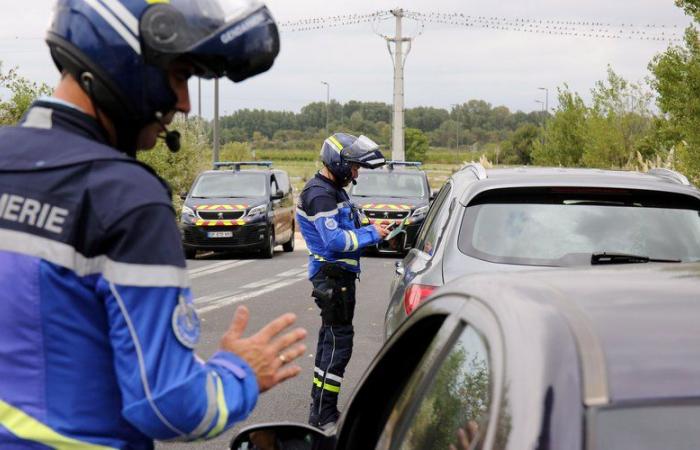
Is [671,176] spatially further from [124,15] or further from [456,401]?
[124,15]

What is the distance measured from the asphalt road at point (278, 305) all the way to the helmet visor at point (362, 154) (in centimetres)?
146

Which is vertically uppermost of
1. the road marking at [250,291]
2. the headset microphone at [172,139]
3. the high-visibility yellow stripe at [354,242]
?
the headset microphone at [172,139]

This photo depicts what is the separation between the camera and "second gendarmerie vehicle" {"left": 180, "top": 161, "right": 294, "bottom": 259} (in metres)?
21.4

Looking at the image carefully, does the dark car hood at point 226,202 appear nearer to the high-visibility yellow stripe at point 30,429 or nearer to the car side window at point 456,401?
the car side window at point 456,401

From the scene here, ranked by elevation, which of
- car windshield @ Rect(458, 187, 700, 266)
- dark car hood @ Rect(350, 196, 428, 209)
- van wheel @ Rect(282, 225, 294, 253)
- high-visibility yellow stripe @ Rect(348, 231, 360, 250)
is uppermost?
car windshield @ Rect(458, 187, 700, 266)

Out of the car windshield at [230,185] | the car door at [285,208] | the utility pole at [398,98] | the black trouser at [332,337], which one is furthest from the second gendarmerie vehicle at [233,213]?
the utility pole at [398,98]

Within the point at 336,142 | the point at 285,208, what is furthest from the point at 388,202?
the point at 336,142

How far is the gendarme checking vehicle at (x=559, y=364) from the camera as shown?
160cm

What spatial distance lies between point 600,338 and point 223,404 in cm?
83

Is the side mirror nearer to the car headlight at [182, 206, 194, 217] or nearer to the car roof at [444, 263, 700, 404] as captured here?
the car roof at [444, 263, 700, 404]

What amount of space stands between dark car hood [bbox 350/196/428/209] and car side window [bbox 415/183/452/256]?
50.5ft

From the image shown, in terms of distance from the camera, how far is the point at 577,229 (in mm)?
5129

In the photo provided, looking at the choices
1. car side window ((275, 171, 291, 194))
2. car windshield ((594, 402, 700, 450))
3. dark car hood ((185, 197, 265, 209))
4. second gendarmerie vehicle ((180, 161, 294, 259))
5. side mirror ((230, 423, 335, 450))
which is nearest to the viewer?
car windshield ((594, 402, 700, 450))

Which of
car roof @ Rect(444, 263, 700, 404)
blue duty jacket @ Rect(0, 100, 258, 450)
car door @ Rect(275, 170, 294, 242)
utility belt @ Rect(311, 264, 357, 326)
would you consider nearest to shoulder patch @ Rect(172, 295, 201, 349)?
blue duty jacket @ Rect(0, 100, 258, 450)
